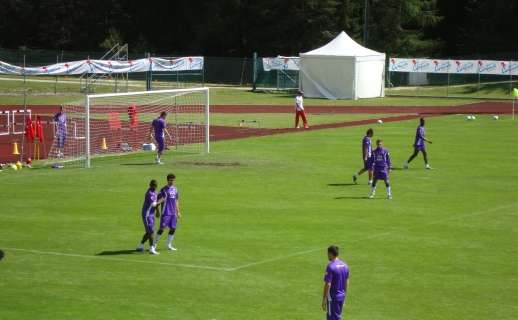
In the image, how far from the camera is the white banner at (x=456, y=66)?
265ft

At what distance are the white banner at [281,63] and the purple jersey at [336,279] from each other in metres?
67.6

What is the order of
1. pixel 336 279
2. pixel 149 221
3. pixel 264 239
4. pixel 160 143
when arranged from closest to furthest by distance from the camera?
pixel 336 279 → pixel 149 221 → pixel 264 239 → pixel 160 143

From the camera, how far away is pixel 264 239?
2753 cm

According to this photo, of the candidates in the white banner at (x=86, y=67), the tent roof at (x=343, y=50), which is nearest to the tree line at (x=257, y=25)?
the tent roof at (x=343, y=50)

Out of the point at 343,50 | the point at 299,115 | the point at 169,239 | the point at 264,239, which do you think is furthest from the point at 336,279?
the point at 343,50

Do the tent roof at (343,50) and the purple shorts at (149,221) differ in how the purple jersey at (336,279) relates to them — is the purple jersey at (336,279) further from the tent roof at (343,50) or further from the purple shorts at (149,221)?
the tent roof at (343,50)

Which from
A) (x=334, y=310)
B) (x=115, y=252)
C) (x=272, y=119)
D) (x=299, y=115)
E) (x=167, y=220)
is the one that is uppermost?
(x=299, y=115)

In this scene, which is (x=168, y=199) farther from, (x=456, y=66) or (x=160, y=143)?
(x=456, y=66)

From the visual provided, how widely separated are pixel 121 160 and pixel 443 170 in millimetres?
13890

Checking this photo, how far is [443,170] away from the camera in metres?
41.2

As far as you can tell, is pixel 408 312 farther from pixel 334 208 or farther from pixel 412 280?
pixel 334 208

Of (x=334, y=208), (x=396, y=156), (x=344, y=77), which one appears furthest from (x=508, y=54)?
(x=334, y=208)

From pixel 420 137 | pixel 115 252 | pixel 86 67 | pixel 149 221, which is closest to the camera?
pixel 149 221

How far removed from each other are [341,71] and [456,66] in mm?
12493
